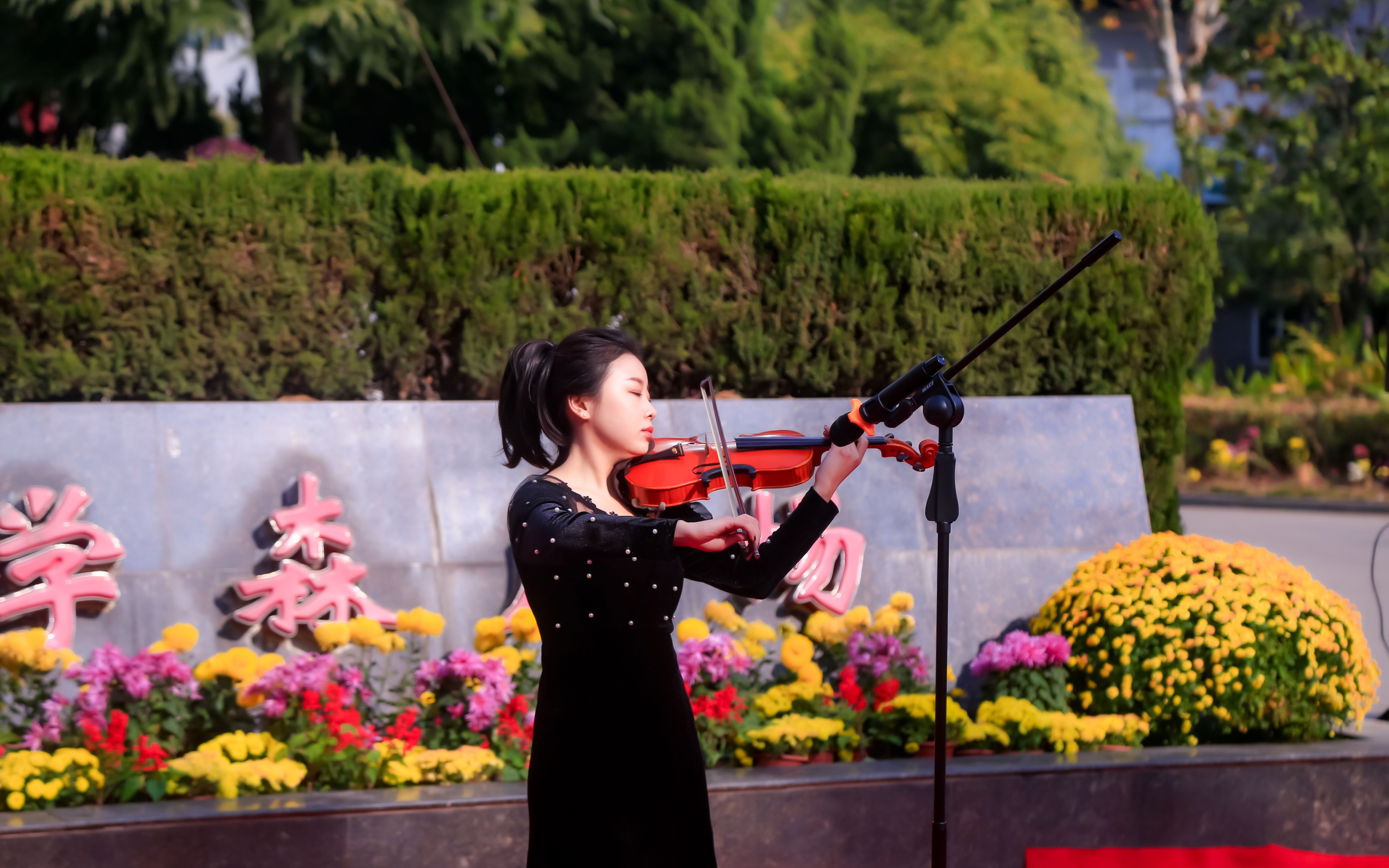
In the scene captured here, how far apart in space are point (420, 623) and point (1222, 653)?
308 centimetres

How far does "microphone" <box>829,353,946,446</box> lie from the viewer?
2.70m

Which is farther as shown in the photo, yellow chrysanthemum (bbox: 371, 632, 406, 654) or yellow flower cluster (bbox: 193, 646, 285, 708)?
yellow chrysanthemum (bbox: 371, 632, 406, 654)

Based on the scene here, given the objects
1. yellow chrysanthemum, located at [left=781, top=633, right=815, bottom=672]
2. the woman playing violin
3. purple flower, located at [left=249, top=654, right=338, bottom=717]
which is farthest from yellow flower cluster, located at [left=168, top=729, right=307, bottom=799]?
yellow chrysanthemum, located at [left=781, top=633, right=815, bottom=672]

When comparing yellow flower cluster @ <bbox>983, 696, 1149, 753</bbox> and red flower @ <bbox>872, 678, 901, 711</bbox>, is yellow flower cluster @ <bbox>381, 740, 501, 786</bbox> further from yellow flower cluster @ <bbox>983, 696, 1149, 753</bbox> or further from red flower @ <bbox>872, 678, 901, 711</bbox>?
yellow flower cluster @ <bbox>983, 696, 1149, 753</bbox>

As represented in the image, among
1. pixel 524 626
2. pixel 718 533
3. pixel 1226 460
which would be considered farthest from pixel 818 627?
pixel 1226 460

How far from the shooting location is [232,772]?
4.26 metres

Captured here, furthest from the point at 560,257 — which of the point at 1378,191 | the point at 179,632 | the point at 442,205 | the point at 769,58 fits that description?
the point at 1378,191

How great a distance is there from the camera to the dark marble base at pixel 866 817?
397 cm

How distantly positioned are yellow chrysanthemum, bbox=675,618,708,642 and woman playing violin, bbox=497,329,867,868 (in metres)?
2.14

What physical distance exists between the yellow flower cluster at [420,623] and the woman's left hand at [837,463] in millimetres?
2546

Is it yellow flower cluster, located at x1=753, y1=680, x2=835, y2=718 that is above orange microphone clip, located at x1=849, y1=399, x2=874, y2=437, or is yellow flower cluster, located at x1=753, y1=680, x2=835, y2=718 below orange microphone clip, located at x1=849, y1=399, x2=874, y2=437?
below

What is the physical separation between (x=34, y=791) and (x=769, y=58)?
59.7 feet

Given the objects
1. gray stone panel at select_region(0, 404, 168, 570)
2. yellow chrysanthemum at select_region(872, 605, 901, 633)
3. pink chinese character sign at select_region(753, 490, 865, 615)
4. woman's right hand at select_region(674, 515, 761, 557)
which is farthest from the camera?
pink chinese character sign at select_region(753, 490, 865, 615)

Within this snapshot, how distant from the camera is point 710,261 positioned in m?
6.80
